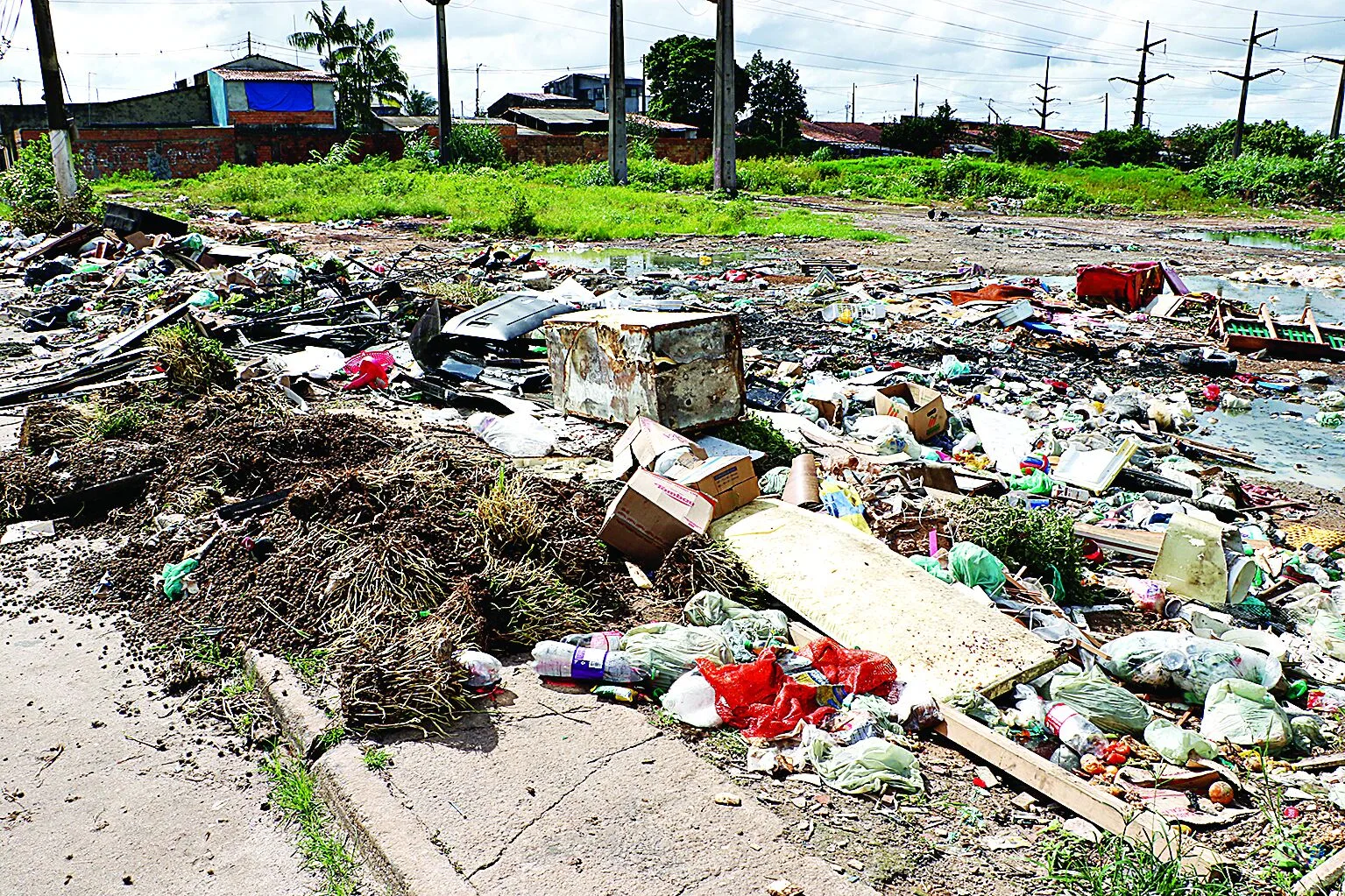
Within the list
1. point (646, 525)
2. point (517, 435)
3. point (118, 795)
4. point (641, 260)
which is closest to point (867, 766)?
point (646, 525)

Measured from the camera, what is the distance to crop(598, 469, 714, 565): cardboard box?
14.2 ft

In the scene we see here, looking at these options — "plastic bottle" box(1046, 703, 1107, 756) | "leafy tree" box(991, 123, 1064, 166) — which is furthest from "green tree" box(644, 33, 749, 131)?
"plastic bottle" box(1046, 703, 1107, 756)

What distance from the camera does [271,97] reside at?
47219 mm

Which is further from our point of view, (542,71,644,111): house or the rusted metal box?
(542,71,644,111): house

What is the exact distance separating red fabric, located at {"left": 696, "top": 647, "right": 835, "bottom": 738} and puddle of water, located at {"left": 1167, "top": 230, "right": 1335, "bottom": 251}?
20700 mm

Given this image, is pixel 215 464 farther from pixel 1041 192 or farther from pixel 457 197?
pixel 1041 192

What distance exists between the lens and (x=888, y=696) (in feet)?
11.1

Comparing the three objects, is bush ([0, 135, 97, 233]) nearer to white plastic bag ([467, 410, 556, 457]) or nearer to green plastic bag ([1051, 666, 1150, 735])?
white plastic bag ([467, 410, 556, 457])

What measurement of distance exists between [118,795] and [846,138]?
56590 mm

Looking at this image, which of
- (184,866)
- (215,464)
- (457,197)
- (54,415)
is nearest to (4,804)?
(184,866)

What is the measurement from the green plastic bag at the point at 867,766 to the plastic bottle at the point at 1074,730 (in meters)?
0.53

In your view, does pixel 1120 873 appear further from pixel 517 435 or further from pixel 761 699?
pixel 517 435

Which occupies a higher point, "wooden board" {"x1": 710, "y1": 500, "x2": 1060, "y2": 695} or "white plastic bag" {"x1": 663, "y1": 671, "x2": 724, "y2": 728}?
"wooden board" {"x1": 710, "y1": 500, "x2": 1060, "y2": 695}

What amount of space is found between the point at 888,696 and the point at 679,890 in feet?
3.91
